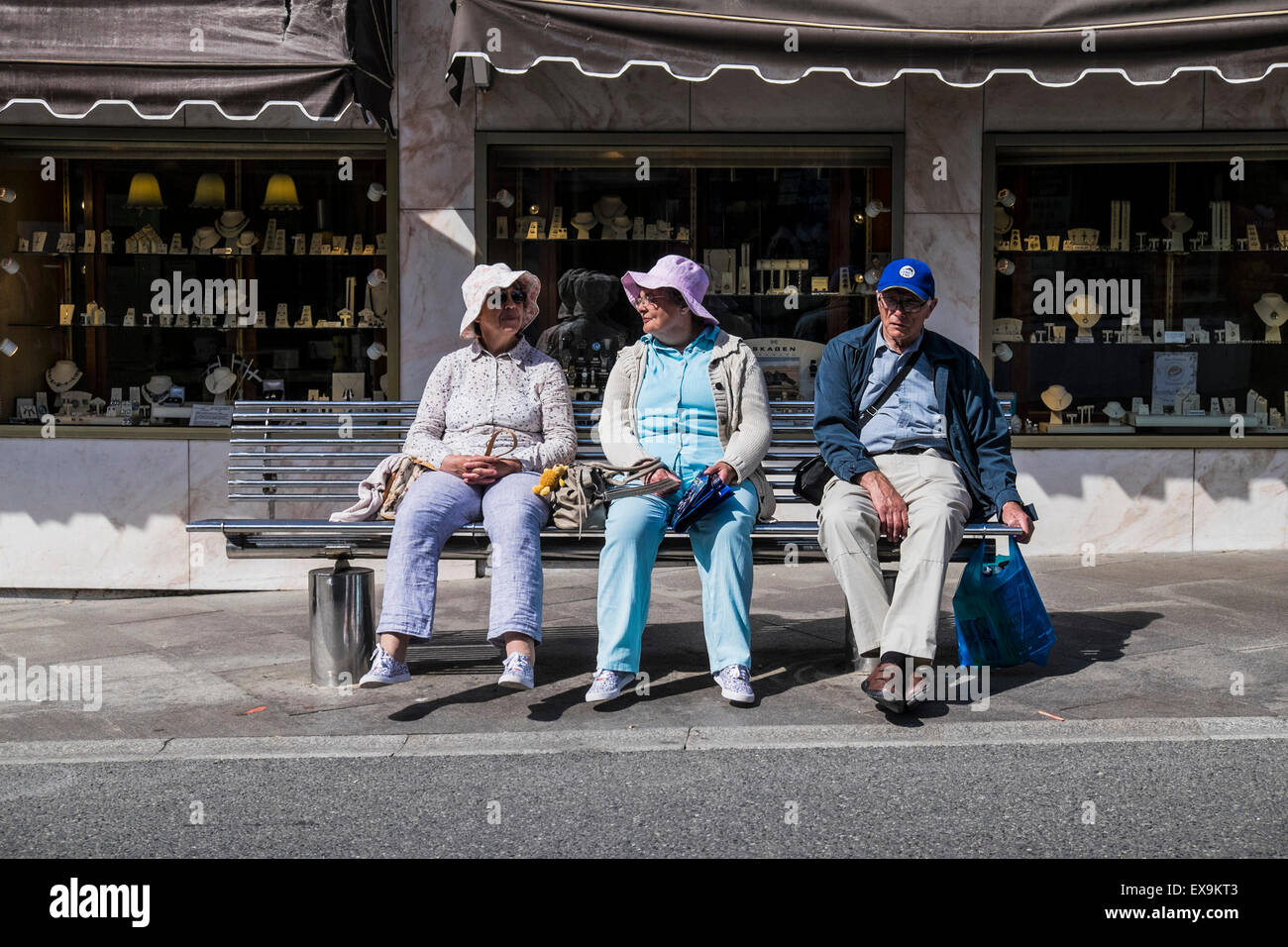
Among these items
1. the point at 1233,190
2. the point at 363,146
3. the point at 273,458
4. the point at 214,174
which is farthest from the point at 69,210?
the point at 1233,190

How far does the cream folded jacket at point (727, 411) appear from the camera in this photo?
564cm

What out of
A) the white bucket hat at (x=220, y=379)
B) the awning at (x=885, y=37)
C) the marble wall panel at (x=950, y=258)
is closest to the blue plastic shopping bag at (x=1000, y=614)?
the awning at (x=885, y=37)

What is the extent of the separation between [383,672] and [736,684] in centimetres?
130

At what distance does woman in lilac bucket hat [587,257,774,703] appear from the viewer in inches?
210

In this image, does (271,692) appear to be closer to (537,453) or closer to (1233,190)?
(537,453)

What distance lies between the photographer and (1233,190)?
354 inches

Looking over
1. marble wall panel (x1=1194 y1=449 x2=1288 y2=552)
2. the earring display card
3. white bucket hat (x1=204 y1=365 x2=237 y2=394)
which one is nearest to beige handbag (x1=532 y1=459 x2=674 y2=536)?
the earring display card

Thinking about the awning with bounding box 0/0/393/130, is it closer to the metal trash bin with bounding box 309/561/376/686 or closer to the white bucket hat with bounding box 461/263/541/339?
the white bucket hat with bounding box 461/263/541/339

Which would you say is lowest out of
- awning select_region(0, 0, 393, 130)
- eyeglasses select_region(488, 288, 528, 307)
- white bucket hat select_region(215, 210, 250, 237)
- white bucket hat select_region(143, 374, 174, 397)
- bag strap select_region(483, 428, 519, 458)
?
bag strap select_region(483, 428, 519, 458)

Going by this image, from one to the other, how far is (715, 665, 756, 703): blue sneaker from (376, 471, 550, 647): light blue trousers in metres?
0.71

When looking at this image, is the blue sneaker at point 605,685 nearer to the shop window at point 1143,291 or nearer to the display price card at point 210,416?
the display price card at point 210,416

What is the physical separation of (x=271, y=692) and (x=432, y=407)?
1.35m

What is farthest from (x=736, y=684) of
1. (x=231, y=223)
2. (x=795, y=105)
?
(x=231, y=223)

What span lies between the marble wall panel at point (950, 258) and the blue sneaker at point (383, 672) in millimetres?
4592
